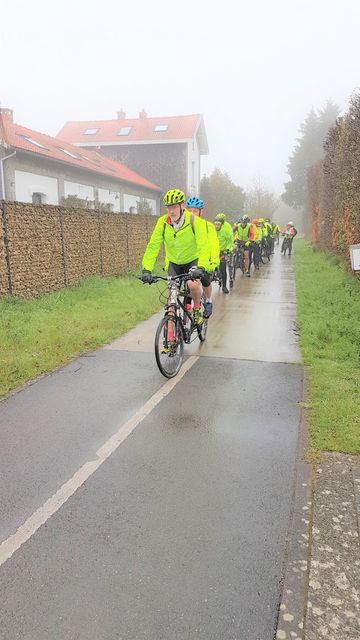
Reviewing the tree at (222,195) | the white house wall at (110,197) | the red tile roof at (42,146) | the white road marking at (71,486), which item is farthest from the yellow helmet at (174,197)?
the tree at (222,195)

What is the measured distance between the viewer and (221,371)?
6.24m

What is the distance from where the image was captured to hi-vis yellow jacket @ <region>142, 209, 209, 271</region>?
6.38 metres

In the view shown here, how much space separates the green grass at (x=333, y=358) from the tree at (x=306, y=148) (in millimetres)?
56703

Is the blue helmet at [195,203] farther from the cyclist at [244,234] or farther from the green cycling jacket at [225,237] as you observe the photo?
the cyclist at [244,234]

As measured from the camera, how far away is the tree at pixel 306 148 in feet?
218

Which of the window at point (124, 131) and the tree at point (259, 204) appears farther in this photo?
the tree at point (259, 204)

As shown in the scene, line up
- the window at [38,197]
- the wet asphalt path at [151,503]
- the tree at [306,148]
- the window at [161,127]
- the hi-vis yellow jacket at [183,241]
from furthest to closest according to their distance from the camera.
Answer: the tree at [306,148] < the window at [161,127] < the window at [38,197] < the hi-vis yellow jacket at [183,241] < the wet asphalt path at [151,503]

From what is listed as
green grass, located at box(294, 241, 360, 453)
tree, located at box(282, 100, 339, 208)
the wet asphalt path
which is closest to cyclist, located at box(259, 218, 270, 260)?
green grass, located at box(294, 241, 360, 453)

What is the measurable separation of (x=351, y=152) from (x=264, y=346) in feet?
19.9

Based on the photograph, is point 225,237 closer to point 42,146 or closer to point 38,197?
point 38,197

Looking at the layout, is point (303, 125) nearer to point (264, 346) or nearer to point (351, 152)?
point (351, 152)

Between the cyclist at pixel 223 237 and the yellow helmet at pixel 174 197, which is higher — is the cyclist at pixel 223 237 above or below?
below

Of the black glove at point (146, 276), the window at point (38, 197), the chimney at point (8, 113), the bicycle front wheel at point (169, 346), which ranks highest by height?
the chimney at point (8, 113)

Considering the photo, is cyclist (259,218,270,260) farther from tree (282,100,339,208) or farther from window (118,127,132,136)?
tree (282,100,339,208)
